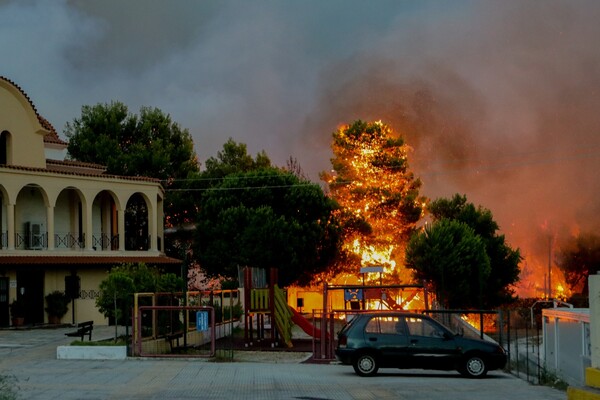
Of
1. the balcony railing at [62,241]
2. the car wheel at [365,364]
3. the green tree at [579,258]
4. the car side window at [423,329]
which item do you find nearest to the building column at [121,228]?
the balcony railing at [62,241]

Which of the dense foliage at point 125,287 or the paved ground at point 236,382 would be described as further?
the dense foliage at point 125,287

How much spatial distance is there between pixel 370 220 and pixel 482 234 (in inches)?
342

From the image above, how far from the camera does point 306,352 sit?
33031 mm

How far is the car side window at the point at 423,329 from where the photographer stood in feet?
80.9

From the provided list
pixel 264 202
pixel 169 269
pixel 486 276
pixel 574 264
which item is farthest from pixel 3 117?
pixel 574 264

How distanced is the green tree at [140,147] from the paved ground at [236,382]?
128 ft

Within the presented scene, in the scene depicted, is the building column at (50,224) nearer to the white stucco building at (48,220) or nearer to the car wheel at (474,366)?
the white stucco building at (48,220)

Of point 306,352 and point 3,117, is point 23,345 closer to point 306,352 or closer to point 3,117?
point 306,352

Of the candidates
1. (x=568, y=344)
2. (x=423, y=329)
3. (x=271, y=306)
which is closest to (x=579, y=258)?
(x=271, y=306)

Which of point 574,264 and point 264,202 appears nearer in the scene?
point 264,202

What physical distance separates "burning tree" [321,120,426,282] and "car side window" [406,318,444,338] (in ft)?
141

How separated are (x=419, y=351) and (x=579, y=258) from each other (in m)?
67.7

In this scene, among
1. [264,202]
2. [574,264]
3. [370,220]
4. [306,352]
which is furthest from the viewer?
[574,264]

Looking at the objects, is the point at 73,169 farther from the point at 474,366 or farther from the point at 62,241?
the point at 474,366
